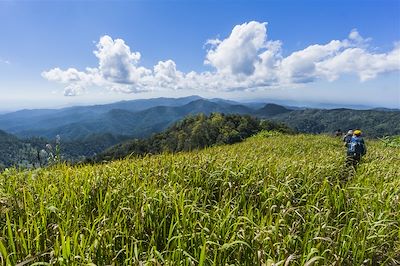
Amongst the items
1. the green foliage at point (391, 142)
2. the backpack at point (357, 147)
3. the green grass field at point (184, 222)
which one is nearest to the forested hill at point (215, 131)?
the green foliage at point (391, 142)

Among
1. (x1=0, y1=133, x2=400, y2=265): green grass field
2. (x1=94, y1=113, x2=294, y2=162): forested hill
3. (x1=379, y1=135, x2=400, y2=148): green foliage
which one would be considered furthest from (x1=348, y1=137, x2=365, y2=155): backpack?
(x1=94, y1=113, x2=294, y2=162): forested hill

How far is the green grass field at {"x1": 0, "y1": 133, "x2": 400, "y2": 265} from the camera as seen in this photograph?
3.29 metres

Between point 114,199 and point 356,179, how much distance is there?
19.7 feet

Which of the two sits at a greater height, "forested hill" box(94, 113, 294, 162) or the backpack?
the backpack

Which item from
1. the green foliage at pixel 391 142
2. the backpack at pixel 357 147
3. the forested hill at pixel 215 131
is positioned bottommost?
the forested hill at pixel 215 131

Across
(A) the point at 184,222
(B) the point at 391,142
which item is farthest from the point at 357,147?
(B) the point at 391,142

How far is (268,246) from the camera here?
3.59 metres

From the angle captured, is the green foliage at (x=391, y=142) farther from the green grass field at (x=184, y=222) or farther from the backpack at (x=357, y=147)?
the green grass field at (x=184, y=222)

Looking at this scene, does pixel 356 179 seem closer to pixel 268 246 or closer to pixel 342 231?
pixel 342 231

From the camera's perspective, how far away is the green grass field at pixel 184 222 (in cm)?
329

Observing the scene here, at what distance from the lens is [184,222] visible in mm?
3955

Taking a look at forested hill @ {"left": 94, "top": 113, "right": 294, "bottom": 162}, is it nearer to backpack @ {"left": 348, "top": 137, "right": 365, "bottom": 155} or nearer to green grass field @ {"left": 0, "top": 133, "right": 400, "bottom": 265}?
backpack @ {"left": 348, "top": 137, "right": 365, "bottom": 155}

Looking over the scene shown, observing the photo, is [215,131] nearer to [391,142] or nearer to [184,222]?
[391,142]

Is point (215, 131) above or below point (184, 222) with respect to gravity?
below
